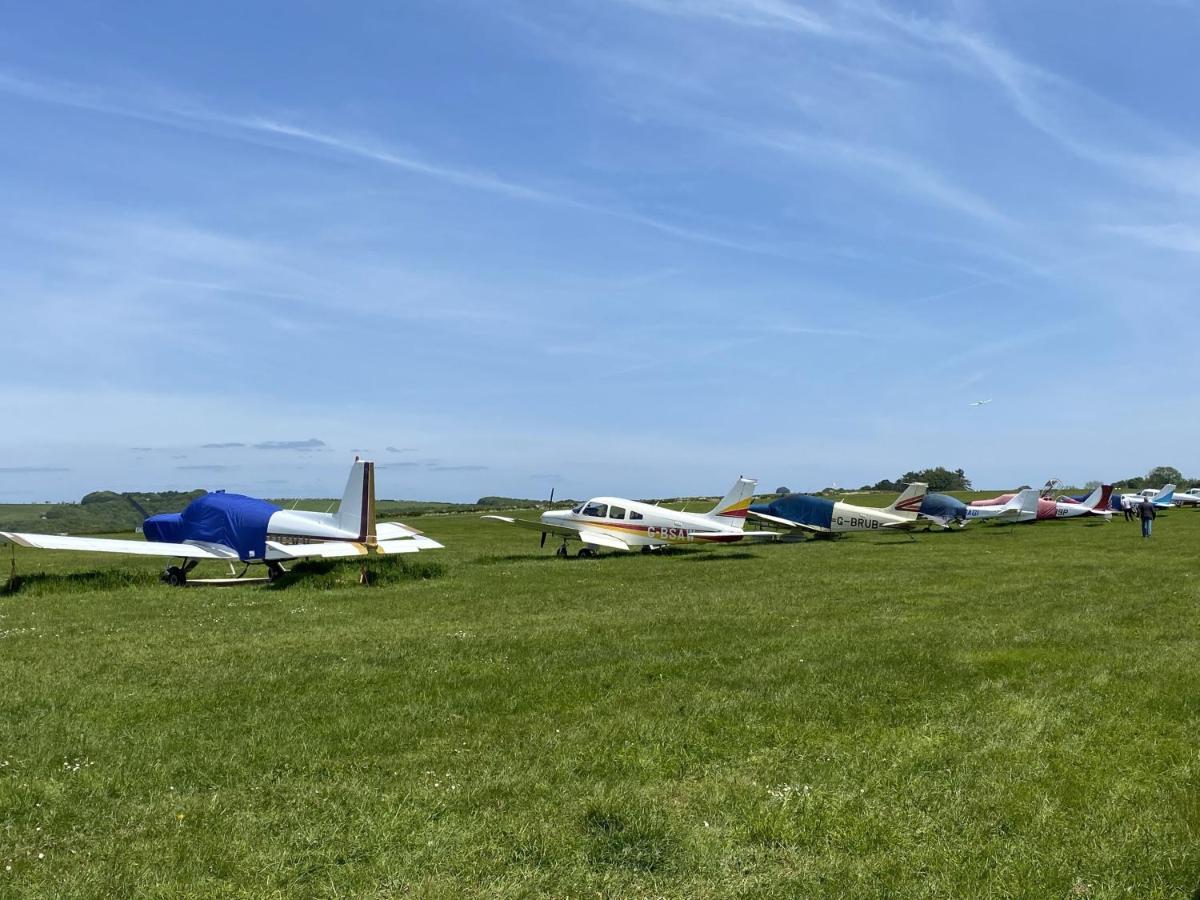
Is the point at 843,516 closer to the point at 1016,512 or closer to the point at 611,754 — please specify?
the point at 1016,512

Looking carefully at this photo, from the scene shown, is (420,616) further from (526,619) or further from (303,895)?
(303,895)

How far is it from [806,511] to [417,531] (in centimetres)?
1706

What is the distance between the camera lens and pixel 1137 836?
5.20 meters

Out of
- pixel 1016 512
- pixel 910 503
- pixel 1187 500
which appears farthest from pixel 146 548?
pixel 1187 500

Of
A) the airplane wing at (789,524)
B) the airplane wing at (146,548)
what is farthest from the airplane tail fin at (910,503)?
the airplane wing at (146,548)

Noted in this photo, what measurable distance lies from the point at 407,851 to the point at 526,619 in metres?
9.03

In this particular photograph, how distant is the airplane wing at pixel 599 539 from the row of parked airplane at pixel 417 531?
36 millimetres

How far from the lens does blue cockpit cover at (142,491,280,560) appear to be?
73.7 feet

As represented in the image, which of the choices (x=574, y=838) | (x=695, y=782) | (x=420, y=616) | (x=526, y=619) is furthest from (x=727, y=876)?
(x=420, y=616)

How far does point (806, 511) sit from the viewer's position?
3759 cm

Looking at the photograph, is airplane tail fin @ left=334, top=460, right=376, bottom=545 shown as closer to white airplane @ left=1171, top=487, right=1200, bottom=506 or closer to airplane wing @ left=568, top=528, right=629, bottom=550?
airplane wing @ left=568, top=528, right=629, bottom=550

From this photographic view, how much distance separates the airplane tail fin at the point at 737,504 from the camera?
29969mm

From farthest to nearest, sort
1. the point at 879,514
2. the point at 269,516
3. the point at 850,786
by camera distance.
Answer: the point at 879,514 < the point at 269,516 < the point at 850,786

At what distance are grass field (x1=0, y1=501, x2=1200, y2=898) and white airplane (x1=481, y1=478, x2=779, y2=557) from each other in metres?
14.6
